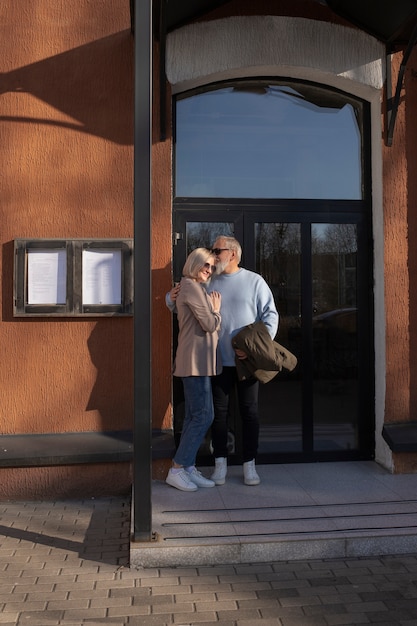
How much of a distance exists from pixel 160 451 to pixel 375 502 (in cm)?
160

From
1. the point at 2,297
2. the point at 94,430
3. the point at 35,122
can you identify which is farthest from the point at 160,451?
the point at 35,122

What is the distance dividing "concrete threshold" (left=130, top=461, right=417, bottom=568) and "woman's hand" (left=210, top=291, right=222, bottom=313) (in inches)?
52.2

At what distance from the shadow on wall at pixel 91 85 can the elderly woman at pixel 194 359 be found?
4.17 ft

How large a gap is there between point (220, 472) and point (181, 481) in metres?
0.33

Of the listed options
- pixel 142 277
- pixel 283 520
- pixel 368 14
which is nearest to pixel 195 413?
pixel 283 520

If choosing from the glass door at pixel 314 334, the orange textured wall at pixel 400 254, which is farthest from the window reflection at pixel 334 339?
→ the orange textured wall at pixel 400 254

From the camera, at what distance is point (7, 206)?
4.62 metres

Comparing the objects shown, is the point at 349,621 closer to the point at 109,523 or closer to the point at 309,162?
the point at 109,523

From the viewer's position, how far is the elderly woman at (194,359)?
427cm

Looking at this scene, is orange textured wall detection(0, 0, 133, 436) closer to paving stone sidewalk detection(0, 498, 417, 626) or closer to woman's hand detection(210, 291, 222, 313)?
woman's hand detection(210, 291, 222, 313)

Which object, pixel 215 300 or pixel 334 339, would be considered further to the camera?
pixel 334 339

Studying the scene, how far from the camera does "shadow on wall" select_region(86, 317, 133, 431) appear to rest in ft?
15.4

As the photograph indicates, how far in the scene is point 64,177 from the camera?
4.67 metres

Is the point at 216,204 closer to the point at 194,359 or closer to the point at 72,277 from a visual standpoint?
the point at 72,277
